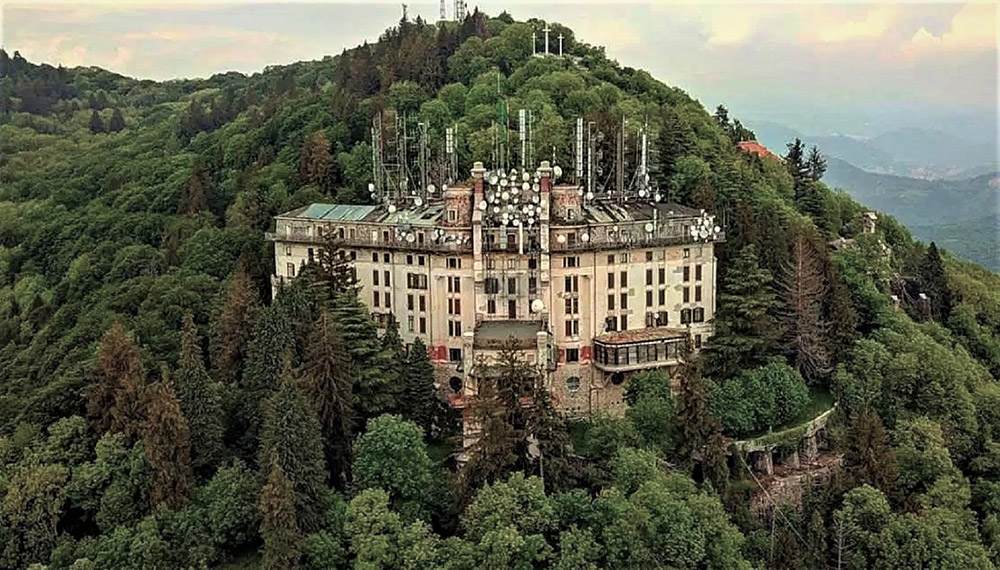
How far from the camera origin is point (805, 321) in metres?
65.5

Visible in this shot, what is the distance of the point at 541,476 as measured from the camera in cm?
5147

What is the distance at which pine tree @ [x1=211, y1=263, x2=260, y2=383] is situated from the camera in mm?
61625

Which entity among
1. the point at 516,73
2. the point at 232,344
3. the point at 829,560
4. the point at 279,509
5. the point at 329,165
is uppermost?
the point at 516,73

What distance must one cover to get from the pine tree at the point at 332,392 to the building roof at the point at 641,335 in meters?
16.3

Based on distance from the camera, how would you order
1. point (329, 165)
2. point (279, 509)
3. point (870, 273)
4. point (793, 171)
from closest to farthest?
point (279, 509)
point (870, 273)
point (329, 165)
point (793, 171)

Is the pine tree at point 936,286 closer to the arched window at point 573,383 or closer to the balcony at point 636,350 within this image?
the balcony at point 636,350

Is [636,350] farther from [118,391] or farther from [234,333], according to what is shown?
[118,391]

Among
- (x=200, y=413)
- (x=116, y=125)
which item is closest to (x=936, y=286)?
(x=200, y=413)

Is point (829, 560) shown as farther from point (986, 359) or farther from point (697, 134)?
point (697, 134)

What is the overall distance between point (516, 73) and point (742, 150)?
24.8 m

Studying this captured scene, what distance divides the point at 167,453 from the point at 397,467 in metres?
11.5

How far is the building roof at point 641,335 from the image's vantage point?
61881mm

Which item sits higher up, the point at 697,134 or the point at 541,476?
the point at 697,134

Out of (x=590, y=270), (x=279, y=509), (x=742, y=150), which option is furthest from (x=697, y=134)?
(x=279, y=509)
